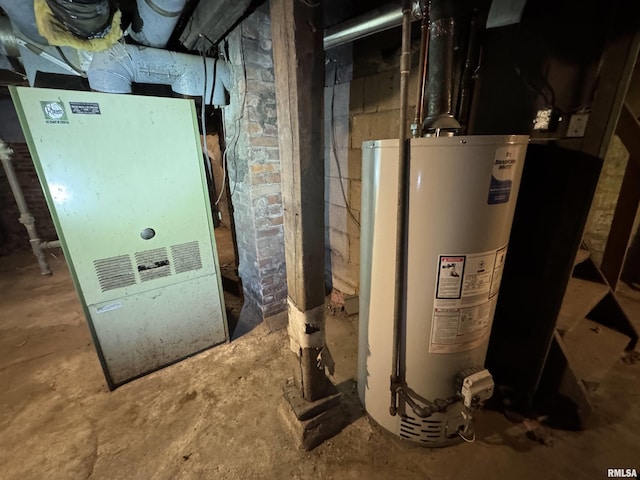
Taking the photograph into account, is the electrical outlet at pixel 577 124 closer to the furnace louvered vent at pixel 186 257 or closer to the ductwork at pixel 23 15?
the furnace louvered vent at pixel 186 257

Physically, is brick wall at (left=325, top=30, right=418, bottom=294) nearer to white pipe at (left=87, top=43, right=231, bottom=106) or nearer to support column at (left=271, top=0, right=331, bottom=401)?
white pipe at (left=87, top=43, right=231, bottom=106)

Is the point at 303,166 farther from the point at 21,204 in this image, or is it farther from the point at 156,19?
the point at 21,204

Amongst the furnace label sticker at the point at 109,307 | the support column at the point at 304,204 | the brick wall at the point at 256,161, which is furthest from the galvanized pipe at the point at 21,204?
the support column at the point at 304,204

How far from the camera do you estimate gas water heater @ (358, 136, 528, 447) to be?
0.92m

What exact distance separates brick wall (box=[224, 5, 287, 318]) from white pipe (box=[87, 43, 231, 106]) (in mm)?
142

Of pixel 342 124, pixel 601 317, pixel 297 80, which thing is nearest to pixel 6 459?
pixel 297 80

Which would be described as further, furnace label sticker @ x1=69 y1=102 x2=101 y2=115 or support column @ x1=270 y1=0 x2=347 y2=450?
furnace label sticker @ x1=69 y1=102 x2=101 y2=115

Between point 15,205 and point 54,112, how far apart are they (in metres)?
4.28

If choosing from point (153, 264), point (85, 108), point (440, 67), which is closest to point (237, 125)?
point (85, 108)

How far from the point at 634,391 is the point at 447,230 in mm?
1731

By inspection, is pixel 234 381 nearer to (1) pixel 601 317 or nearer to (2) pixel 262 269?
(2) pixel 262 269

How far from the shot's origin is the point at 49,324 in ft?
7.84

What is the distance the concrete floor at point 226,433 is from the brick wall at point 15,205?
316 cm

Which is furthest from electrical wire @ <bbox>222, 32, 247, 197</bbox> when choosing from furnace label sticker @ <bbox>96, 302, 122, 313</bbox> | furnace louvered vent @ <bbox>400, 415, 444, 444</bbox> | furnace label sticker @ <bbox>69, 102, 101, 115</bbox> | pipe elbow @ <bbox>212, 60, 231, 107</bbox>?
furnace louvered vent @ <bbox>400, 415, 444, 444</bbox>
